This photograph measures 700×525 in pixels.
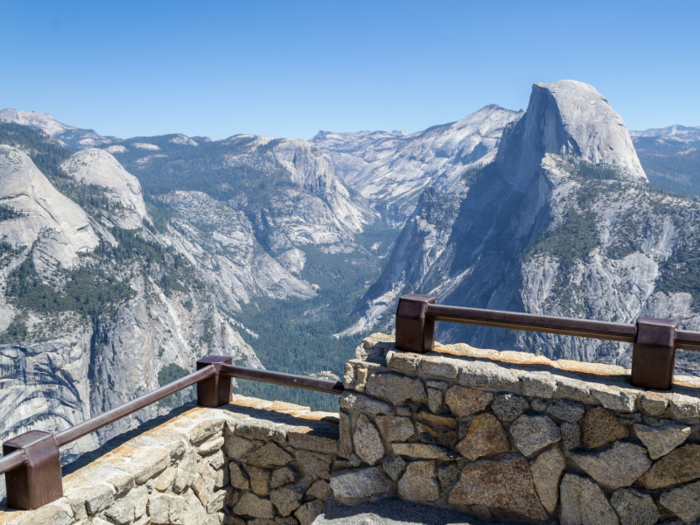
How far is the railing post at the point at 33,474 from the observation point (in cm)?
477

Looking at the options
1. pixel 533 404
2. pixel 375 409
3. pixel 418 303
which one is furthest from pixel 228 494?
pixel 533 404

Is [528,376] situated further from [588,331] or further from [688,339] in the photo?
[688,339]

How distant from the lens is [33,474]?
15.7 ft

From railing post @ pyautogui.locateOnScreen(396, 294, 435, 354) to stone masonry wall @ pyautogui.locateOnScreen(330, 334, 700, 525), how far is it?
0.52 feet

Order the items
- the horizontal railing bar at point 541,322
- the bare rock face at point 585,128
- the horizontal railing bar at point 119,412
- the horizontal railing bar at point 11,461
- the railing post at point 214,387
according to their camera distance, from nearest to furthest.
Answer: the horizontal railing bar at point 11,461, the horizontal railing bar at point 541,322, the horizontal railing bar at point 119,412, the railing post at point 214,387, the bare rock face at point 585,128

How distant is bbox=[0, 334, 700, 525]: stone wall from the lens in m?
4.67

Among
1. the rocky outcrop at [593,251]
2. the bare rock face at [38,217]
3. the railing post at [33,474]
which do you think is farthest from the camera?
the bare rock face at [38,217]

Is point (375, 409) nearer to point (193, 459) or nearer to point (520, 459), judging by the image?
point (520, 459)

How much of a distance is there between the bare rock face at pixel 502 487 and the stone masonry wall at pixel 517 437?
1 centimetres

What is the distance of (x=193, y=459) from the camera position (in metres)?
6.83

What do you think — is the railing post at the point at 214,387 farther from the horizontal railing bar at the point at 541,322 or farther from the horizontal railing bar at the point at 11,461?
the horizontal railing bar at the point at 541,322

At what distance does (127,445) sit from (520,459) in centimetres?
463

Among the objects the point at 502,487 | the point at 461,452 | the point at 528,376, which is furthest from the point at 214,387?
the point at 528,376

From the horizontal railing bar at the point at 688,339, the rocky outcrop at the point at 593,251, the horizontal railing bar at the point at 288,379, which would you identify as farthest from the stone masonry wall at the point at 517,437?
the rocky outcrop at the point at 593,251
